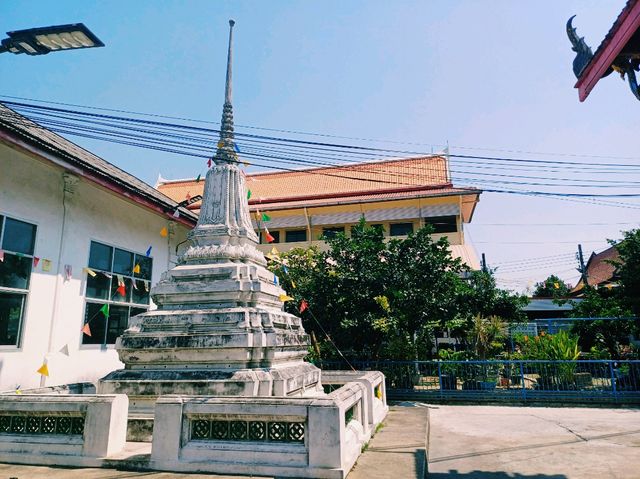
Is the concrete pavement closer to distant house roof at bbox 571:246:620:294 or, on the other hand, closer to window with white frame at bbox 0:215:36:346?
window with white frame at bbox 0:215:36:346

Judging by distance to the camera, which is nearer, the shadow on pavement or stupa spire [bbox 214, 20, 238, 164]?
the shadow on pavement

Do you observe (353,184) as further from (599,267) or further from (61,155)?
(599,267)

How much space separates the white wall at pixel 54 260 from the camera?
7.55m

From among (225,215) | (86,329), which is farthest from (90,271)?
(225,215)

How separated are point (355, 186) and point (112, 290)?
15382 mm

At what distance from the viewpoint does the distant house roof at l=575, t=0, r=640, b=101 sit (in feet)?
13.1

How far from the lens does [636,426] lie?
8.41m

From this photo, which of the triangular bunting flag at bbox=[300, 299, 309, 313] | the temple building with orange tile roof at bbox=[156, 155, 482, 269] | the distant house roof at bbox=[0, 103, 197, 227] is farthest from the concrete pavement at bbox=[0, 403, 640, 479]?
the temple building with orange tile roof at bbox=[156, 155, 482, 269]

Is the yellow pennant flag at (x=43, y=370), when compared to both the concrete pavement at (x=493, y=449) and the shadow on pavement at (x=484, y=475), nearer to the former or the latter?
the concrete pavement at (x=493, y=449)

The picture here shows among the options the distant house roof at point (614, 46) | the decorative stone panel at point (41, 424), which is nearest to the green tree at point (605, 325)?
the distant house roof at point (614, 46)

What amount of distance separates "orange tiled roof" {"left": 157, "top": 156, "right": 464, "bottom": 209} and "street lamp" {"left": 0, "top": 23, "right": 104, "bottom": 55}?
51.8ft

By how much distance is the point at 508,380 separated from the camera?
12430 mm

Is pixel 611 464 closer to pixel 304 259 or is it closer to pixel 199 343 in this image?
pixel 199 343

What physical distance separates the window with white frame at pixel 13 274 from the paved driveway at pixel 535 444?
6953 millimetres
